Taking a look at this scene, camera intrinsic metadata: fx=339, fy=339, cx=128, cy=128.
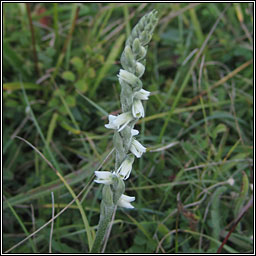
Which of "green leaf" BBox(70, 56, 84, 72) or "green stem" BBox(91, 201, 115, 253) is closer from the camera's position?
"green stem" BBox(91, 201, 115, 253)

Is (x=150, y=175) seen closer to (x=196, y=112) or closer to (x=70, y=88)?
(x=196, y=112)

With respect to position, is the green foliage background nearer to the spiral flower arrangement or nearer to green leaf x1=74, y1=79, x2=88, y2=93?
green leaf x1=74, y1=79, x2=88, y2=93

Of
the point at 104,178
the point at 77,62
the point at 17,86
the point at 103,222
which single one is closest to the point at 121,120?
the point at 104,178

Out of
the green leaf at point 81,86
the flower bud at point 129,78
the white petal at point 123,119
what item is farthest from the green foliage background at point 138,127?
the flower bud at point 129,78

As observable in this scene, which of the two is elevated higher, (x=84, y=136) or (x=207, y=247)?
(x=84, y=136)

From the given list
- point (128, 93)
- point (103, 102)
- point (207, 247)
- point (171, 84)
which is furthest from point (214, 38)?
point (128, 93)

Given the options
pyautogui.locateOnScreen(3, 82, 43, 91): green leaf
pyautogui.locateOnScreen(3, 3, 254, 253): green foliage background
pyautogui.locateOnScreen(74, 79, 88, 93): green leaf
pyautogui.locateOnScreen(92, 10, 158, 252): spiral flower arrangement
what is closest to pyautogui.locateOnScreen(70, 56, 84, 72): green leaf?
pyautogui.locateOnScreen(3, 3, 254, 253): green foliage background
